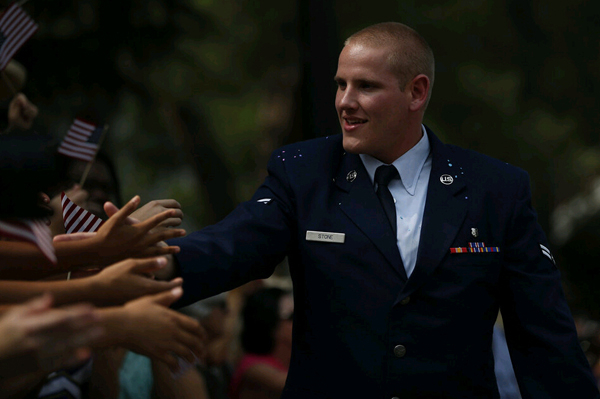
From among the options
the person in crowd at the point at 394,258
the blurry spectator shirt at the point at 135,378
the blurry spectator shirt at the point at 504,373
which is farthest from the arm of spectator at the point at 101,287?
the blurry spectator shirt at the point at 135,378

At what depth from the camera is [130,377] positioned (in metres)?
4.82

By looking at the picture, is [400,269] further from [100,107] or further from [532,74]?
[532,74]

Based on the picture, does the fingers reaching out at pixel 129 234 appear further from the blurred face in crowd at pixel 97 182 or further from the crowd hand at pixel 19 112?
the crowd hand at pixel 19 112

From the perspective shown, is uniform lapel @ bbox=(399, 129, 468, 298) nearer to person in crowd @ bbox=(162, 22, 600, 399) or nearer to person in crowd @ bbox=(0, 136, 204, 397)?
person in crowd @ bbox=(162, 22, 600, 399)

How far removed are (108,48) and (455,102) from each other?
362 centimetres

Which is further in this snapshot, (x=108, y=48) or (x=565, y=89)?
(x=565, y=89)

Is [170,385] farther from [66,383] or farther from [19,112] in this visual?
[19,112]

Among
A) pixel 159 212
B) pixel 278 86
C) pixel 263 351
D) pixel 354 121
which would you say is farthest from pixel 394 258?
pixel 278 86

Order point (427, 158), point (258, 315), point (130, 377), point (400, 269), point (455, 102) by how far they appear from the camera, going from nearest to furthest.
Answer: point (400, 269) < point (427, 158) < point (130, 377) < point (258, 315) < point (455, 102)

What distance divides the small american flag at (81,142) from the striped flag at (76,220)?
100 inches

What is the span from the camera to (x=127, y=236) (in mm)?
2564

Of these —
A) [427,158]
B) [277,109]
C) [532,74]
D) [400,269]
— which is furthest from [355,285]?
[532,74]

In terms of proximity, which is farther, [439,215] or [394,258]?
[439,215]

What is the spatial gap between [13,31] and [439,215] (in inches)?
161
